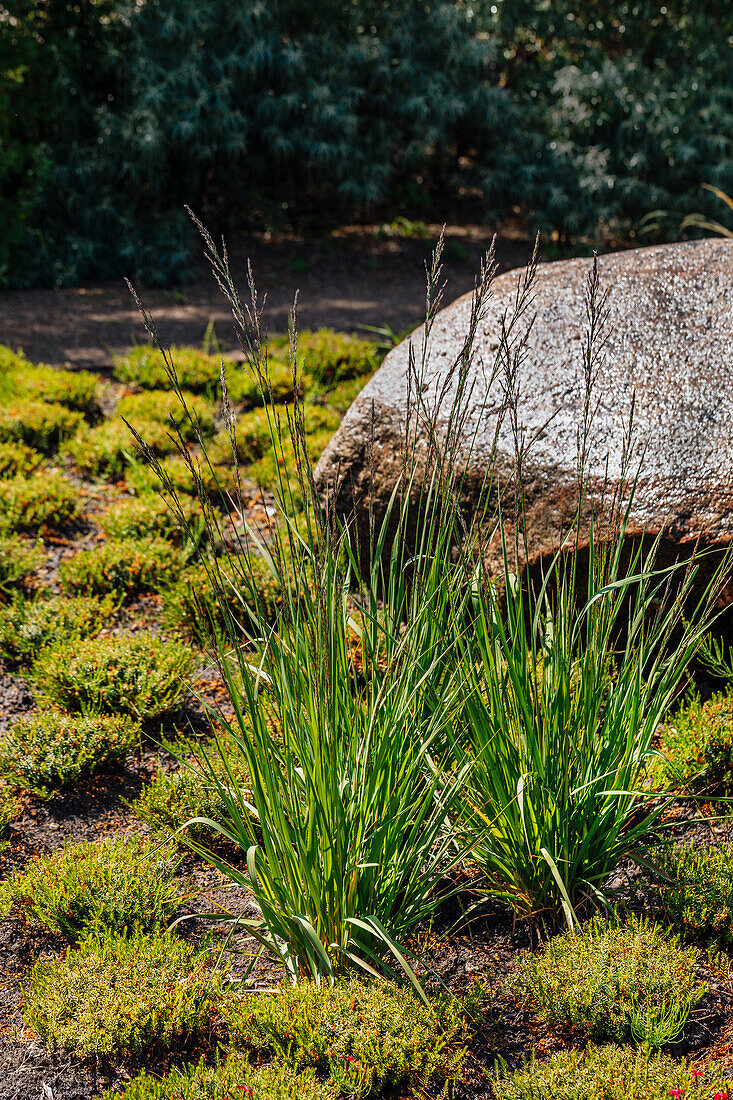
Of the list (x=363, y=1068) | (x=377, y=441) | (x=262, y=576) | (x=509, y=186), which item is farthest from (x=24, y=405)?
(x=509, y=186)

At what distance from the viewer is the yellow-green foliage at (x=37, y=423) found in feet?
15.8

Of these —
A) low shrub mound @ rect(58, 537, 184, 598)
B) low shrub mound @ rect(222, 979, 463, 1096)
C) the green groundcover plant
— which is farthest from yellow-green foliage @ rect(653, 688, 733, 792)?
low shrub mound @ rect(58, 537, 184, 598)

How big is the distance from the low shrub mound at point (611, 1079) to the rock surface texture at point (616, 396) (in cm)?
149

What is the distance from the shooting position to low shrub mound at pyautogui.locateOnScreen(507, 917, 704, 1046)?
1841mm

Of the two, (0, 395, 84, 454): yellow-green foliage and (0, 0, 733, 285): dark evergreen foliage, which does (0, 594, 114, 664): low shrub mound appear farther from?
(0, 0, 733, 285): dark evergreen foliage

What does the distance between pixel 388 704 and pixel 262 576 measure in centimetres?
188

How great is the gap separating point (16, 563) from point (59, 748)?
4.11ft

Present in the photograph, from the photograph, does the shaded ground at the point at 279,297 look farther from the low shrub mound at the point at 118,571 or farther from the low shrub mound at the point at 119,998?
Result: the low shrub mound at the point at 119,998

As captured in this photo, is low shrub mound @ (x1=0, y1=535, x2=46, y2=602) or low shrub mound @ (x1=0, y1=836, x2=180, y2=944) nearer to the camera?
low shrub mound @ (x1=0, y1=836, x2=180, y2=944)

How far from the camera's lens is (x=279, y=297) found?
827 centimetres

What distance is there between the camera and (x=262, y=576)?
3650 millimetres

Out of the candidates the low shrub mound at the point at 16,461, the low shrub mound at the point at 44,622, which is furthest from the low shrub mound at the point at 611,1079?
the low shrub mound at the point at 16,461

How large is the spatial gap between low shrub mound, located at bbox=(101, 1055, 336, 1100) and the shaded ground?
208 inches

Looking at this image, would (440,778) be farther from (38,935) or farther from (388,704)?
(38,935)
